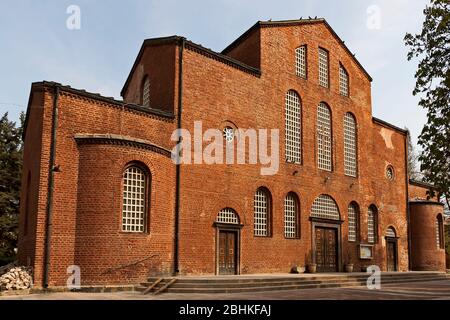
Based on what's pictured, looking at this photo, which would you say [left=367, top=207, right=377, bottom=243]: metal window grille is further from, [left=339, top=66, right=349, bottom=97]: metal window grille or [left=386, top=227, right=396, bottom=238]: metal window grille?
[left=339, top=66, right=349, bottom=97]: metal window grille

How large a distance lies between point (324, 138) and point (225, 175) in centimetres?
838

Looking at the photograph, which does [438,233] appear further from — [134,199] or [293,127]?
[134,199]

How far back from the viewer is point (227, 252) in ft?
71.9

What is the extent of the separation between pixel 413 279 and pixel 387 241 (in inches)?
228

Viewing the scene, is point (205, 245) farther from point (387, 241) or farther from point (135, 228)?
point (387, 241)

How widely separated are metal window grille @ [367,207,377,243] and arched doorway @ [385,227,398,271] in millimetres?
1261

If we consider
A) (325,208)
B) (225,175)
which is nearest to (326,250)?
(325,208)

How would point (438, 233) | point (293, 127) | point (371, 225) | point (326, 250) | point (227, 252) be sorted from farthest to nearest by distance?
1. point (438, 233)
2. point (371, 225)
3. point (326, 250)
4. point (293, 127)
5. point (227, 252)

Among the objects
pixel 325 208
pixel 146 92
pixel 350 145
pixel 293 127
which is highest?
pixel 146 92

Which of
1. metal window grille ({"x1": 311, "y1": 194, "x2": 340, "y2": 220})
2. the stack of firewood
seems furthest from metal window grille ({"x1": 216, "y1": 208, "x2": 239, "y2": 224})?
the stack of firewood

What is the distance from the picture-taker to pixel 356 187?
29.7 m

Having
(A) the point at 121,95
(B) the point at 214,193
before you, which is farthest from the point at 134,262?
(A) the point at 121,95

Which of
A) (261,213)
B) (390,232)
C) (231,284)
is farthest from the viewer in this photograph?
(390,232)

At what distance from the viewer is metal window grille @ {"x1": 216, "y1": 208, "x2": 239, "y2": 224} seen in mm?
22000
